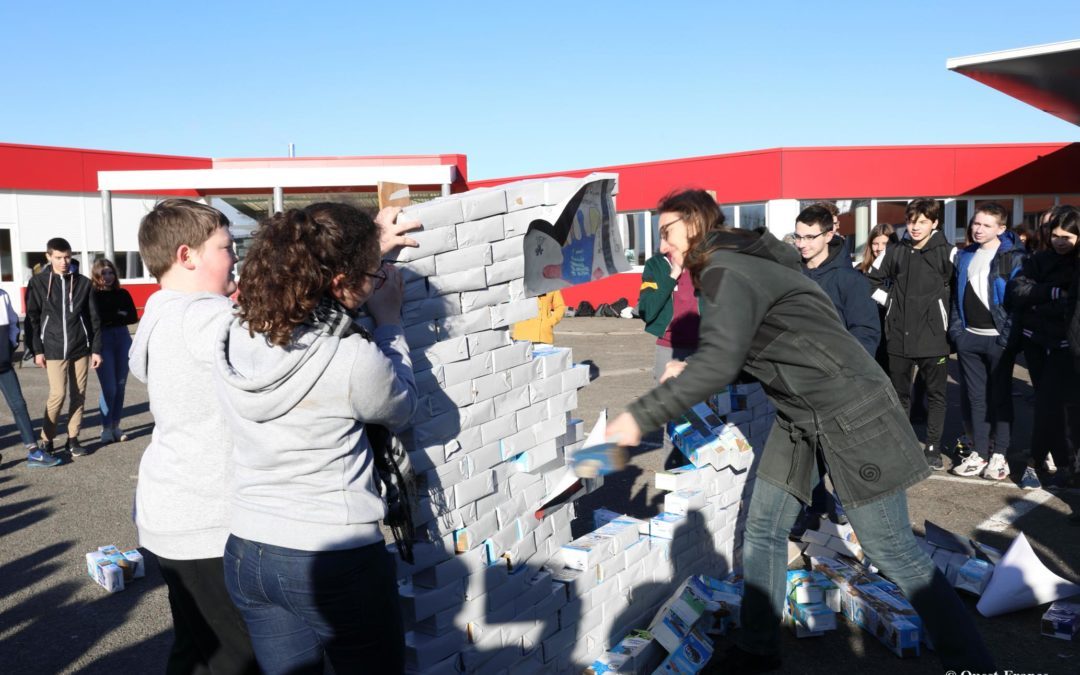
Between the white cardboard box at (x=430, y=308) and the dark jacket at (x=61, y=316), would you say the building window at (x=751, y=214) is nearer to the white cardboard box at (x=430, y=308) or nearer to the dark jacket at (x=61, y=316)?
the dark jacket at (x=61, y=316)

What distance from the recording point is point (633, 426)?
2658mm

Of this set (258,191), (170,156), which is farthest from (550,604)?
(170,156)

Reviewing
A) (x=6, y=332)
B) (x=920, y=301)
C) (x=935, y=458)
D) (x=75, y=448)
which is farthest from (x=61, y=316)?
(x=935, y=458)

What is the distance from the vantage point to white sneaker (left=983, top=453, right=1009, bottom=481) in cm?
625

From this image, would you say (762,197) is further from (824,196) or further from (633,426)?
(633,426)

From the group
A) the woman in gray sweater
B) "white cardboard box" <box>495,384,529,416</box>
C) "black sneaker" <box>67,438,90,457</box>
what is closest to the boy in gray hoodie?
the woman in gray sweater

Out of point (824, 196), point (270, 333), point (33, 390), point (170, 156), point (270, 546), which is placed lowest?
point (33, 390)

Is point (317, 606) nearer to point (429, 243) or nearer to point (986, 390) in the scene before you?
point (429, 243)

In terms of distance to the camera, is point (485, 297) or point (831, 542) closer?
point (485, 297)

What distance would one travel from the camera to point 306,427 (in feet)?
6.50

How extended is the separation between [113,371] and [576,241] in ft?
21.5

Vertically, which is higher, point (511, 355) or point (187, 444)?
point (511, 355)

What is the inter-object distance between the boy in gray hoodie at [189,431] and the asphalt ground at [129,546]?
66.7 inches

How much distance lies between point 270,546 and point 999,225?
6292mm
